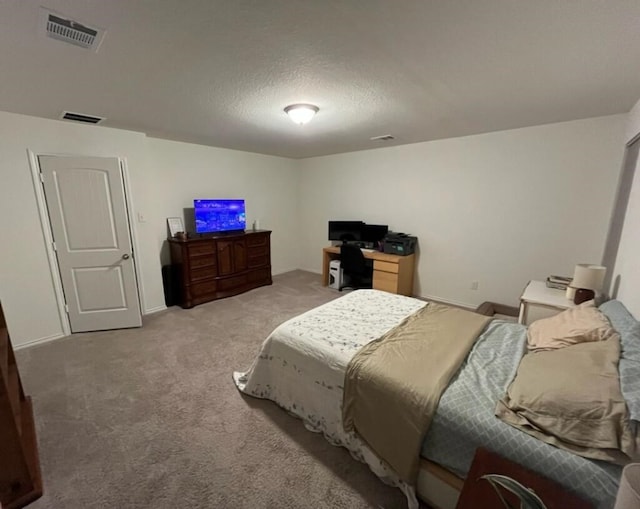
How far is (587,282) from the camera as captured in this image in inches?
88.4

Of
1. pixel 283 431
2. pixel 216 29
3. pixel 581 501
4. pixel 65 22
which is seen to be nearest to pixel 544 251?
pixel 581 501

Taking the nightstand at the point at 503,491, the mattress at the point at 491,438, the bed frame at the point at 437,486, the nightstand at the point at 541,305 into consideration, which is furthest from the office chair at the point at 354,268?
the nightstand at the point at 503,491

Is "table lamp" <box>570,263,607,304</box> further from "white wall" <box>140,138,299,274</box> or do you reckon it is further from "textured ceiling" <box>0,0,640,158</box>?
"white wall" <box>140,138,299,274</box>

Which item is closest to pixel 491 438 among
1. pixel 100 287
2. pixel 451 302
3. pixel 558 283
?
A: pixel 558 283

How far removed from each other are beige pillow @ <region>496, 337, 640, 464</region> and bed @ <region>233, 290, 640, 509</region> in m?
0.05

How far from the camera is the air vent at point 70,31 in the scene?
4.11 feet

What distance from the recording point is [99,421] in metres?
1.96

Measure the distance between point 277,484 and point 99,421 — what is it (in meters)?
1.38

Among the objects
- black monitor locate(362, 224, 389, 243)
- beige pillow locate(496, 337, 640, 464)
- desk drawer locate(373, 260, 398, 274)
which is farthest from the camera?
black monitor locate(362, 224, 389, 243)

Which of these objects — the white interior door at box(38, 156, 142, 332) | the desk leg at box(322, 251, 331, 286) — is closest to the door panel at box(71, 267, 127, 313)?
the white interior door at box(38, 156, 142, 332)

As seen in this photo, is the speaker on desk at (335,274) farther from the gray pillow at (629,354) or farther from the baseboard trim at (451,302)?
the gray pillow at (629,354)

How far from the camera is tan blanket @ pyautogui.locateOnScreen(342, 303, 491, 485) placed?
139 centimetres

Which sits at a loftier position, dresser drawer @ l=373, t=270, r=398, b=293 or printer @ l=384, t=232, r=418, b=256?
printer @ l=384, t=232, r=418, b=256

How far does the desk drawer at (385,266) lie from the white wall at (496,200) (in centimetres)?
59
